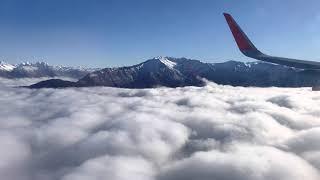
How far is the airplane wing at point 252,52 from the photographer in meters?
53.2

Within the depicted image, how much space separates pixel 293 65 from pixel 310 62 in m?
2.77

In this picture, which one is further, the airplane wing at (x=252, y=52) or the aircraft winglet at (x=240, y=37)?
the airplane wing at (x=252, y=52)

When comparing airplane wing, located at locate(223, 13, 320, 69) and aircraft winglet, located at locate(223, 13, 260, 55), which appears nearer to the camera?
aircraft winglet, located at locate(223, 13, 260, 55)

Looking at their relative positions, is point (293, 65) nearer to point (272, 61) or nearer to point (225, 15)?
point (272, 61)

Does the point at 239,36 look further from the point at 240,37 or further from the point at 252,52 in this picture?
the point at 252,52

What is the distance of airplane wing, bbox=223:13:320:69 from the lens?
175ft

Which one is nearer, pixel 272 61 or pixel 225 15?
pixel 225 15

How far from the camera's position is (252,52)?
2191 inches

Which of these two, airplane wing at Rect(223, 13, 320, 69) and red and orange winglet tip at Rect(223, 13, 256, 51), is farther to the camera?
airplane wing at Rect(223, 13, 320, 69)

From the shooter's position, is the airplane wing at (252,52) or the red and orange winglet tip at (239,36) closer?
the red and orange winglet tip at (239,36)

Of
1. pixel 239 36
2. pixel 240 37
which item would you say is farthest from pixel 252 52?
pixel 239 36

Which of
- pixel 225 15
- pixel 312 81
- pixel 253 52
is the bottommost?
pixel 312 81

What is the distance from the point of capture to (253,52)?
55.8 meters

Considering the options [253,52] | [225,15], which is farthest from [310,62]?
[225,15]
